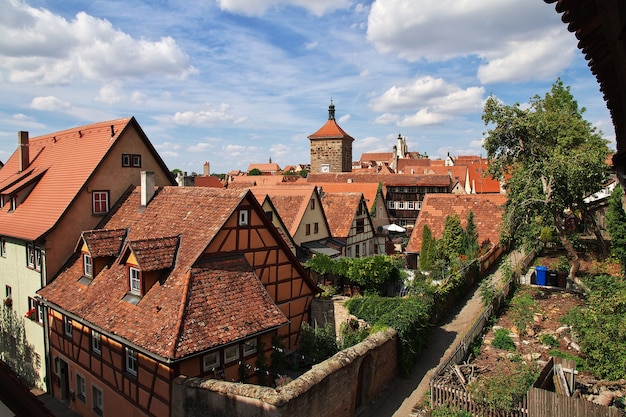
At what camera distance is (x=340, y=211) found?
33.0m

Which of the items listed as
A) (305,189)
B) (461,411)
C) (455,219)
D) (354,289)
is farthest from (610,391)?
(305,189)

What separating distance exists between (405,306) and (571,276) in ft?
30.2

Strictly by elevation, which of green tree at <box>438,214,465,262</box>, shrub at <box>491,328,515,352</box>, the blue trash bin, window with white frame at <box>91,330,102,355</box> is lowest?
shrub at <box>491,328,515,352</box>

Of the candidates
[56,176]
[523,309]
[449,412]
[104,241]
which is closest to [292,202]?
[56,176]

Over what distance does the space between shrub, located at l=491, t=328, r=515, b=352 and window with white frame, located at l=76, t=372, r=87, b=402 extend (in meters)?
15.2

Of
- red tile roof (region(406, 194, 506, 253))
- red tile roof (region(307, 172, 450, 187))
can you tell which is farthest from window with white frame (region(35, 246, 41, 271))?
red tile roof (region(307, 172, 450, 187))

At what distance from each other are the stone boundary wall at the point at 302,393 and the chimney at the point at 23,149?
1849 centimetres

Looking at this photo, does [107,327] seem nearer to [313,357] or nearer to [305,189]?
[313,357]

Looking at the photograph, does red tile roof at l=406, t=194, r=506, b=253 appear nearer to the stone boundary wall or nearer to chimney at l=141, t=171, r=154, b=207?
the stone boundary wall

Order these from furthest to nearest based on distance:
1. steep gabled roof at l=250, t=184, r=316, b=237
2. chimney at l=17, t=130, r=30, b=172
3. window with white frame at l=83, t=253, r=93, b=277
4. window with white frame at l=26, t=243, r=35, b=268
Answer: steep gabled roof at l=250, t=184, r=316, b=237 < chimney at l=17, t=130, r=30, b=172 < window with white frame at l=26, t=243, r=35, b=268 < window with white frame at l=83, t=253, r=93, b=277

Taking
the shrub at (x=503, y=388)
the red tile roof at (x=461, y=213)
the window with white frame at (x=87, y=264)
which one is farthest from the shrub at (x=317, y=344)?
the red tile roof at (x=461, y=213)

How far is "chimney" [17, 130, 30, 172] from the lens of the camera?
2372 centimetres

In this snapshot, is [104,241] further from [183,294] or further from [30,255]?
[183,294]

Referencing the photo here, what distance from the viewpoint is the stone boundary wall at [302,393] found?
426 inches
